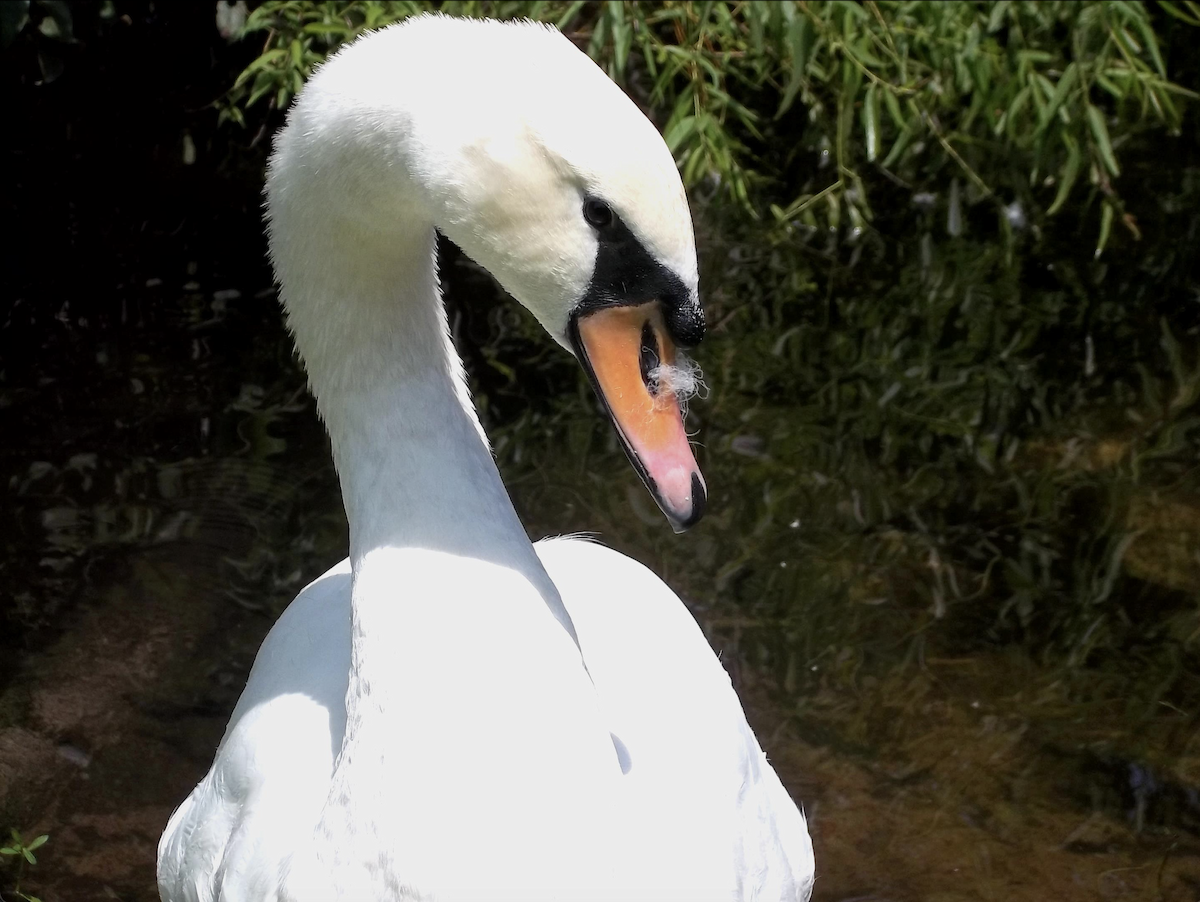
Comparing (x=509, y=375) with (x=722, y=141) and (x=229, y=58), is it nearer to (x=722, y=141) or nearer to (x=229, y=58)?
(x=722, y=141)

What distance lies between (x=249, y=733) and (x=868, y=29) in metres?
2.85

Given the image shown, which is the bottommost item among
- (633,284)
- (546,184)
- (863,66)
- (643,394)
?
(863,66)

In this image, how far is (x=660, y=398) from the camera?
182 cm

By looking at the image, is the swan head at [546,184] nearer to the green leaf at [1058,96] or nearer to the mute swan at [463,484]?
the mute swan at [463,484]

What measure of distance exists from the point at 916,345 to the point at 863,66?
2.63ft

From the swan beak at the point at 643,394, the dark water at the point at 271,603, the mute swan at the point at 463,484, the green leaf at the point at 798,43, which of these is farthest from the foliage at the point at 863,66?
the swan beak at the point at 643,394

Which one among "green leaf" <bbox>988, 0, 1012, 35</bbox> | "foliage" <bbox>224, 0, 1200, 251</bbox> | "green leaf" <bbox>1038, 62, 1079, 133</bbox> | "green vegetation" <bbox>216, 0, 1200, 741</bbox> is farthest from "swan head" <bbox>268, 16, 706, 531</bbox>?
"green leaf" <bbox>988, 0, 1012, 35</bbox>

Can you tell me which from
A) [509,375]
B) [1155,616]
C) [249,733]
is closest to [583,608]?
[249,733]

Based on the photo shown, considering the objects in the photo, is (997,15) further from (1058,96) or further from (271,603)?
(271,603)

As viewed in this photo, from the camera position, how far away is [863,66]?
4.23 m

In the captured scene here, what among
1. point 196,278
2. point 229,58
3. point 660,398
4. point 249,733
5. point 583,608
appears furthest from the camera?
point 229,58

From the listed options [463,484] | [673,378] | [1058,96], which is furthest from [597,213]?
[1058,96]

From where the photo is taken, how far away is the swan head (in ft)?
5.42

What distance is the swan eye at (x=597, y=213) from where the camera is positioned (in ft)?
5.53
